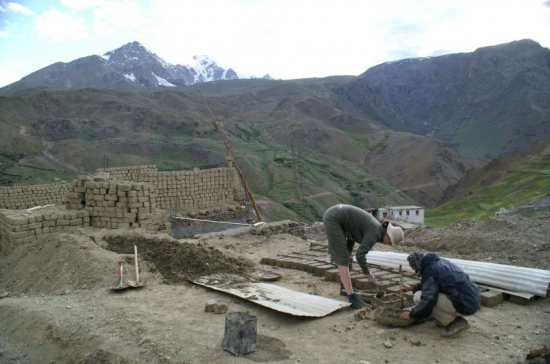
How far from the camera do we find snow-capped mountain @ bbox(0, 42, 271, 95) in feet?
406

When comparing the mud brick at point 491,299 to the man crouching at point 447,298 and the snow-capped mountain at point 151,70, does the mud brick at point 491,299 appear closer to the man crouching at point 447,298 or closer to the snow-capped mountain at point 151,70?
the man crouching at point 447,298

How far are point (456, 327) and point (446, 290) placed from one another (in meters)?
0.36

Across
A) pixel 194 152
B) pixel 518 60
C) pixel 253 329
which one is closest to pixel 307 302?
pixel 253 329

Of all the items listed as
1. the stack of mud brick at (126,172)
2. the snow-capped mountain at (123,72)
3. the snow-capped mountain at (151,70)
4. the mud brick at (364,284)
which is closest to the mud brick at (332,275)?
the mud brick at (364,284)

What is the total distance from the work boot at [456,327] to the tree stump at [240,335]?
6.06ft

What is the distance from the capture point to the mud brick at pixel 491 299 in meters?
5.11

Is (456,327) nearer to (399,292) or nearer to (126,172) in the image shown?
(399,292)

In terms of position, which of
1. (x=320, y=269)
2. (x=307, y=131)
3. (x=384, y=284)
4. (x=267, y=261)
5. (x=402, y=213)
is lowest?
(x=402, y=213)

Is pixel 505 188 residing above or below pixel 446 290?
below

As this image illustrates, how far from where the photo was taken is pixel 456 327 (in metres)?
4.27

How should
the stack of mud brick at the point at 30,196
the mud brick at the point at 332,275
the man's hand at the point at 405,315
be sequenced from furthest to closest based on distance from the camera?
the stack of mud brick at the point at 30,196, the mud brick at the point at 332,275, the man's hand at the point at 405,315

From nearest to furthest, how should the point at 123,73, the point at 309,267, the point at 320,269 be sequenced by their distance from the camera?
1. the point at 320,269
2. the point at 309,267
3. the point at 123,73

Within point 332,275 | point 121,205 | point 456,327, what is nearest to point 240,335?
point 456,327

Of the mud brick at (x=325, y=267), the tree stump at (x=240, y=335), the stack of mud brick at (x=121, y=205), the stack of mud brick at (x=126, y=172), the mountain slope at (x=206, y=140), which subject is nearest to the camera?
the tree stump at (x=240, y=335)
